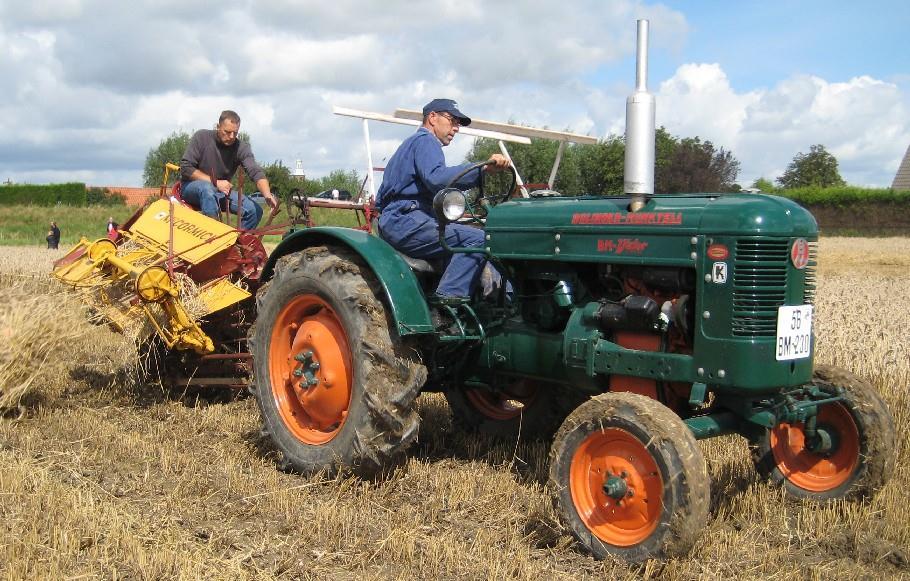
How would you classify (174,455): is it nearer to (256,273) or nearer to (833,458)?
(256,273)

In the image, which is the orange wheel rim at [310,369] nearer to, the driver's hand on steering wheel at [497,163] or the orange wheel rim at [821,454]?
the driver's hand on steering wheel at [497,163]

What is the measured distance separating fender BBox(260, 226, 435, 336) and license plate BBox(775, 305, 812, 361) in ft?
5.22

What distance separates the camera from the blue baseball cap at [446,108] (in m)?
4.81

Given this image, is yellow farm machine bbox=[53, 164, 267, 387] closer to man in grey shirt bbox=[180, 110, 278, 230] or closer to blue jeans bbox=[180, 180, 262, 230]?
blue jeans bbox=[180, 180, 262, 230]

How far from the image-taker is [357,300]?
430 cm

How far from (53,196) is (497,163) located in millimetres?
41385

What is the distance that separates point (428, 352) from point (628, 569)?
1649 mm

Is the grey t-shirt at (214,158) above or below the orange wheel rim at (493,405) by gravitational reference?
above

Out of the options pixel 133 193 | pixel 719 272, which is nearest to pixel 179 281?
pixel 719 272

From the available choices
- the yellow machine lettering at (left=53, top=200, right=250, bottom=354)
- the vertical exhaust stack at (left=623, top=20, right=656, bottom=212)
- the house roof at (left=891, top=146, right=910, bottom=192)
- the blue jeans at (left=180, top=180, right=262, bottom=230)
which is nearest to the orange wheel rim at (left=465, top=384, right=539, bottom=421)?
the yellow machine lettering at (left=53, top=200, right=250, bottom=354)

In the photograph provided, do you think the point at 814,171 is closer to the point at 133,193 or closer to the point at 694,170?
the point at 694,170

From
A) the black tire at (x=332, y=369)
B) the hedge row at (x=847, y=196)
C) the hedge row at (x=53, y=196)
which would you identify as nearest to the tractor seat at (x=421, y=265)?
the black tire at (x=332, y=369)

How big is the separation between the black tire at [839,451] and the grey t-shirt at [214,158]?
174 inches

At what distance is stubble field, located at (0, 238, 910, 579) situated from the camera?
3.39 m
